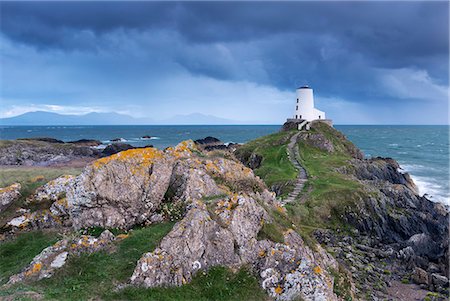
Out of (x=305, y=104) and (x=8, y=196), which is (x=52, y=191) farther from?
(x=305, y=104)

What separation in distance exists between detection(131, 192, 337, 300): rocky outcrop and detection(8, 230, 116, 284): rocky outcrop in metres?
3.02

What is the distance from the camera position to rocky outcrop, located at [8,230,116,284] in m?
14.8

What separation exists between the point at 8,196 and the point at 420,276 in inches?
1167

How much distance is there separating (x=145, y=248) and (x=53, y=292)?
160 inches

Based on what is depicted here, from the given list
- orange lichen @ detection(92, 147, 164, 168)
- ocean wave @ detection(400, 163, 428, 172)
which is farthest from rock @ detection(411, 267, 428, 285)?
ocean wave @ detection(400, 163, 428, 172)

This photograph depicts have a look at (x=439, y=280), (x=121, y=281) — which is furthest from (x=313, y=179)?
(x=121, y=281)

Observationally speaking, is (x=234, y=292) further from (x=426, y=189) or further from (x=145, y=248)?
(x=426, y=189)

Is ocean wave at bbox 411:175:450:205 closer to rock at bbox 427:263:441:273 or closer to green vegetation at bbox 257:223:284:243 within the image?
rock at bbox 427:263:441:273

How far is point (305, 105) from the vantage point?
87.1 metres

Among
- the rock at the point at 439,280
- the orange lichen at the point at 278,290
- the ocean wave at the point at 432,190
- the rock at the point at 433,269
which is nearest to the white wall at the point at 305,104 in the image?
the ocean wave at the point at 432,190

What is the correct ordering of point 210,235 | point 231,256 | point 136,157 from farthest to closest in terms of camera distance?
point 136,157, point 210,235, point 231,256

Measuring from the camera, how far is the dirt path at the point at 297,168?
141ft

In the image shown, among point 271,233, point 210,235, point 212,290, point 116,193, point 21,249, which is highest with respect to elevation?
point 116,193

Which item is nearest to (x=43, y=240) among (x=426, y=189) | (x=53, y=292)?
(x=53, y=292)
